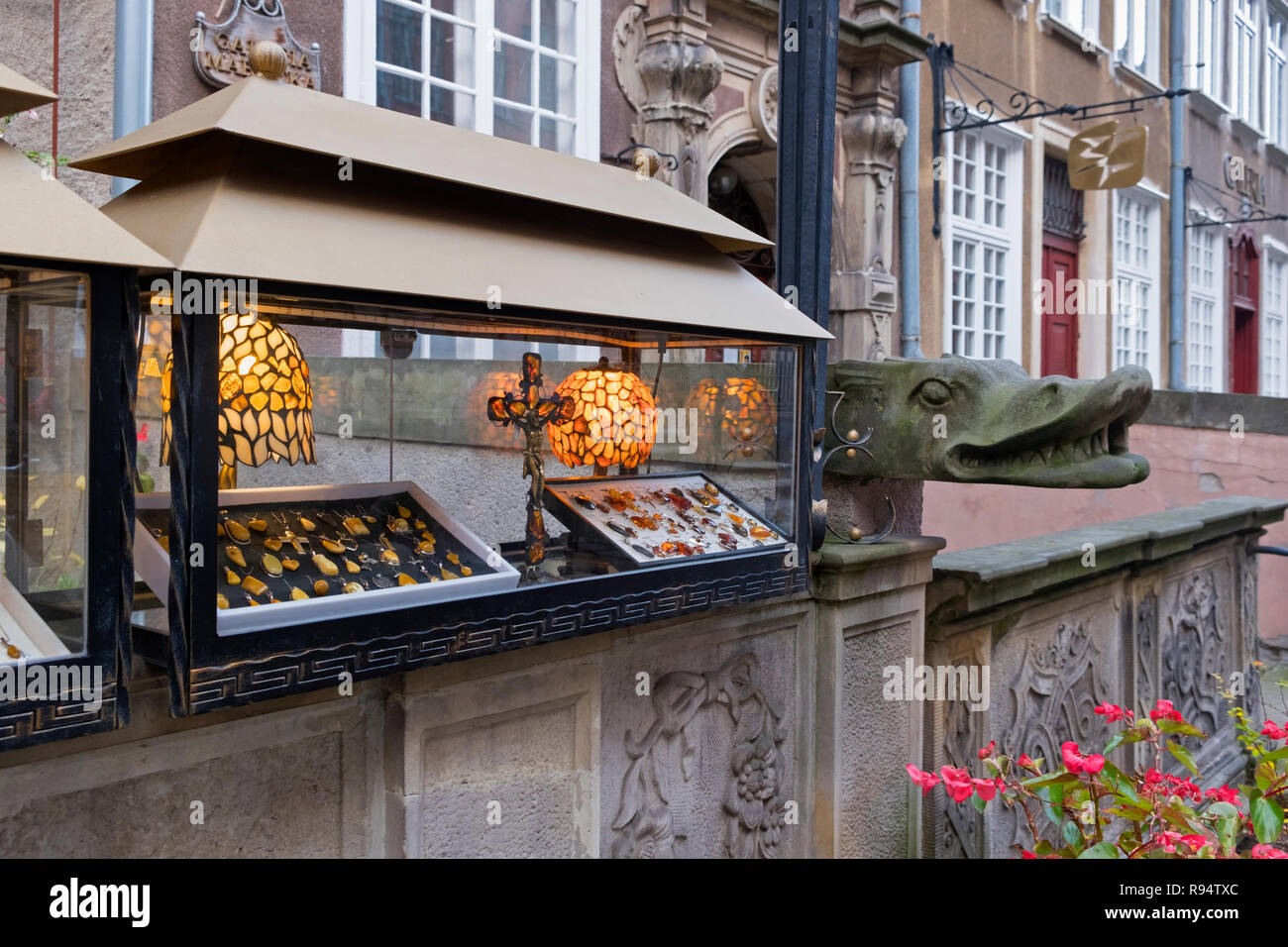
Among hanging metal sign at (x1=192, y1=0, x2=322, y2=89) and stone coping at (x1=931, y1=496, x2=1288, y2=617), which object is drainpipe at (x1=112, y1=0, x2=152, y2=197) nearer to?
hanging metal sign at (x1=192, y1=0, x2=322, y2=89)

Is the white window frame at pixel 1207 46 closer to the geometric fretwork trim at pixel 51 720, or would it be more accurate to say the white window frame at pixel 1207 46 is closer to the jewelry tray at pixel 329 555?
the jewelry tray at pixel 329 555

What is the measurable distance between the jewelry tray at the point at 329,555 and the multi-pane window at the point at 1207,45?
16.4 meters

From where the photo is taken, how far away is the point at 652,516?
270 cm

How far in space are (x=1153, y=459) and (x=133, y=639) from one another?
9066 millimetres

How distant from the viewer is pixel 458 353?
7.97 ft

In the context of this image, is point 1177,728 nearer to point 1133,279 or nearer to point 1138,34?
point 1133,279

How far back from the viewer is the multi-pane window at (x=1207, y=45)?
52.2 ft

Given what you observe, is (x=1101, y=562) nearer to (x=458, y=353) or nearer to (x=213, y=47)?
(x=458, y=353)

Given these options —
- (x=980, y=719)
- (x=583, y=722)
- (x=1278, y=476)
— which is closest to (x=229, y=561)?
(x=583, y=722)

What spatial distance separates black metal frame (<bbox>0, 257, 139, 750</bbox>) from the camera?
159 cm

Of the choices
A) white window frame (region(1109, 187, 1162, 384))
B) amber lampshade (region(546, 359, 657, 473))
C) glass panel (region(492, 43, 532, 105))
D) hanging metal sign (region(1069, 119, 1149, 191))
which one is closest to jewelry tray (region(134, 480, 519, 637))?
amber lampshade (region(546, 359, 657, 473))

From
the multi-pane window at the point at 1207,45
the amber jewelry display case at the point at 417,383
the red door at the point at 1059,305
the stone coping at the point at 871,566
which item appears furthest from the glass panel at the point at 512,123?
the multi-pane window at the point at 1207,45

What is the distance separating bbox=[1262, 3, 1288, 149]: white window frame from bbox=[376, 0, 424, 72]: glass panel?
55.8 ft
